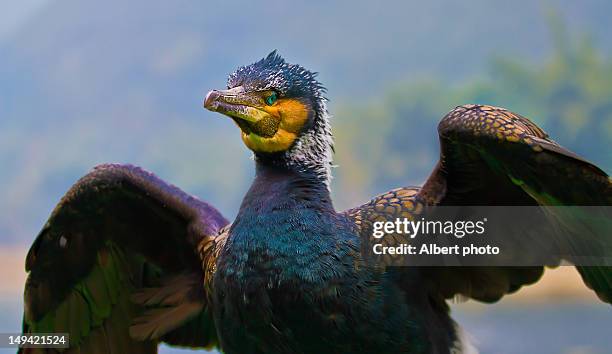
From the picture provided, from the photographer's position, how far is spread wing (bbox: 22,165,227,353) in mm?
4125

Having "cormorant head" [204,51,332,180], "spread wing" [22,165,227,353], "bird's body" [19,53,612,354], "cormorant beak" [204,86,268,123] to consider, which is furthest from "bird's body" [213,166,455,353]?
"spread wing" [22,165,227,353]

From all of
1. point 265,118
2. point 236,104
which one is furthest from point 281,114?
point 236,104

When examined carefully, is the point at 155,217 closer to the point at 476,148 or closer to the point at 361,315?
the point at 361,315

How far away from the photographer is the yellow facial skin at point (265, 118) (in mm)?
3398

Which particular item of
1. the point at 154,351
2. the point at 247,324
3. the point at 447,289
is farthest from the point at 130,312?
the point at 447,289

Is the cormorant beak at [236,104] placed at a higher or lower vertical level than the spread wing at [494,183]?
higher

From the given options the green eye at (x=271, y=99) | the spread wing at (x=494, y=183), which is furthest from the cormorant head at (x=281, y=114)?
the spread wing at (x=494, y=183)

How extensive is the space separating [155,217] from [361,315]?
1351 mm

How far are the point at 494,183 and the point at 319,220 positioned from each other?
701 millimetres

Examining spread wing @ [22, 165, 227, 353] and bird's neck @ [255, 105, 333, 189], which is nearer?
bird's neck @ [255, 105, 333, 189]

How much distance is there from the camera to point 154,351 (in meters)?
4.43

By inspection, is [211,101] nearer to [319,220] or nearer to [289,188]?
[289,188]

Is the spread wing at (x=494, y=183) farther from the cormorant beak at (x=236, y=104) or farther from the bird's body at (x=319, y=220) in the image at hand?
the cormorant beak at (x=236, y=104)

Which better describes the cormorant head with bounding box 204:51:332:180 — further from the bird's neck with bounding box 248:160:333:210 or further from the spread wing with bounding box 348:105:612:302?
the spread wing with bounding box 348:105:612:302
